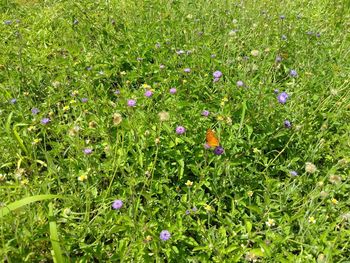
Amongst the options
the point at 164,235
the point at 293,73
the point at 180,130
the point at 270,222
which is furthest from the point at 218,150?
the point at 293,73

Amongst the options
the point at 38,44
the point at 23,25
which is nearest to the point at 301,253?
the point at 38,44

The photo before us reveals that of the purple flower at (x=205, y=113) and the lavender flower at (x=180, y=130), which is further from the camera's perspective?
the purple flower at (x=205, y=113)

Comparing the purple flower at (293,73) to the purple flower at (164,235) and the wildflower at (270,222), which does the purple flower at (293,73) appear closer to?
the wildflower at (270,222)

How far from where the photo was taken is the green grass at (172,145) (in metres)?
1.75

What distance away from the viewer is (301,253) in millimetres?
1738

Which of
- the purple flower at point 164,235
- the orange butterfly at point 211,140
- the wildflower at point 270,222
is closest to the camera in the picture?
the purple flower at point 164,235

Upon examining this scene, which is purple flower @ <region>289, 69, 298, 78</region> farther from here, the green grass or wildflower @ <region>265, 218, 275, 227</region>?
wildflower @ <region>265, 218, 275, 227</region>

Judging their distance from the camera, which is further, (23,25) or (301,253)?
(23,25)

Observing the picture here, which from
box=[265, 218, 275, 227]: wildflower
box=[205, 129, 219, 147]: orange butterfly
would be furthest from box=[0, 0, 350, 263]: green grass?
box=[205, 129, 219, 147]: orange butterfly

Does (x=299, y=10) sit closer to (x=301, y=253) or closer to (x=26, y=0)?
(x=301, y=253)

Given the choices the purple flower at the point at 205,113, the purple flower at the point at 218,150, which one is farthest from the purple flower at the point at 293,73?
the purple flower at the point at 218,150

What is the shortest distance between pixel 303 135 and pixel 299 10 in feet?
8.16

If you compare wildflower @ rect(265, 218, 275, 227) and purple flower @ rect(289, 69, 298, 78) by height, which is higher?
purple flower @ rect(289, 69, 298, 78)

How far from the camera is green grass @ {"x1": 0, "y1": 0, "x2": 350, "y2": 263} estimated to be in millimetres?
1750
